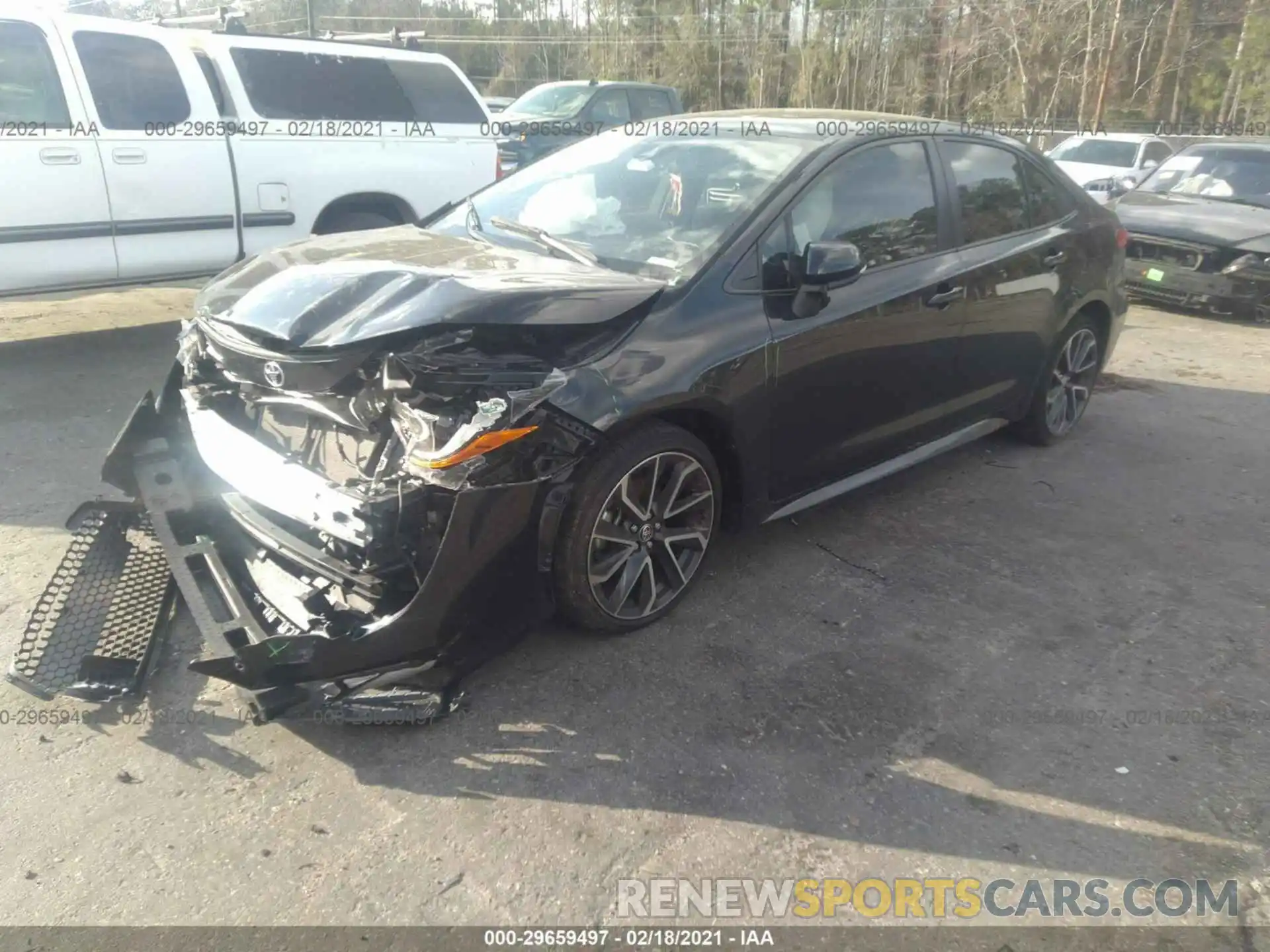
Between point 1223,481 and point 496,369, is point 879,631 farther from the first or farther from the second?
point 1223,481

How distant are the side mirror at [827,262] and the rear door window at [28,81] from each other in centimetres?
526

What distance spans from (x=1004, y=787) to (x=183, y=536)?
9.27 feet

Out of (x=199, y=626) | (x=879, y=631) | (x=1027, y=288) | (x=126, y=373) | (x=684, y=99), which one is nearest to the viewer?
(x=199, y=626)

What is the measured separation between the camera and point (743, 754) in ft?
9.40

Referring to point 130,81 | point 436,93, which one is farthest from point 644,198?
point 436,93

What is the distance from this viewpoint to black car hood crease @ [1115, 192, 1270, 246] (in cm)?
884

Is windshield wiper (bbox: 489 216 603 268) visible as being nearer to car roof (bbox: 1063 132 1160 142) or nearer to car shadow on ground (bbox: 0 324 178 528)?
car shadow on ground (bbox: 0 324 178 528)

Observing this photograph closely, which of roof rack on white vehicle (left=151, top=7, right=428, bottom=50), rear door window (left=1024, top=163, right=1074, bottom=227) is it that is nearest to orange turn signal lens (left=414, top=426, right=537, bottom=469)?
rear door window (left=1024, top=163, right=1074, bottom=227)

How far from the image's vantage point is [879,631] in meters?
3.59

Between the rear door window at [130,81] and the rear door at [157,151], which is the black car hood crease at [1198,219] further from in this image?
the rear door window at [130,81]

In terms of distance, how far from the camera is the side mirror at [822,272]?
3.44m

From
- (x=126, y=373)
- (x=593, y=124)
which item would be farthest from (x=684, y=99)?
(x=126, y=373)

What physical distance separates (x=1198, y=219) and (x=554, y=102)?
8.91m

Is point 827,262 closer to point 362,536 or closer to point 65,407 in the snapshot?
point 362,536
